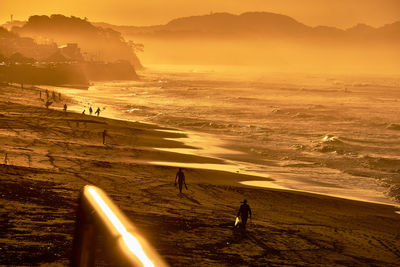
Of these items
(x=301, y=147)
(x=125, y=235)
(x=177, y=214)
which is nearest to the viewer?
(x=125, y=235)

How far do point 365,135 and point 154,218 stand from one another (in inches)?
1776

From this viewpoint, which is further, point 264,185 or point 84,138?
point 84,138

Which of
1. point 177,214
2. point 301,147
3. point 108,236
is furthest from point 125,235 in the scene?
Result: point 301,147

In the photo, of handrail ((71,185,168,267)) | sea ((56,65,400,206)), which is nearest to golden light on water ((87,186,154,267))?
handrail ((71,185,168,267))

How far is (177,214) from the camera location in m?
17.2

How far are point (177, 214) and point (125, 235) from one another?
52.6 feet

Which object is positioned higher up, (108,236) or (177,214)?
(108,236)

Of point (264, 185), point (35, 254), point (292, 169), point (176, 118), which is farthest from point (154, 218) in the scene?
point (176, 118)

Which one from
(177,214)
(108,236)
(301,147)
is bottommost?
(177,214)

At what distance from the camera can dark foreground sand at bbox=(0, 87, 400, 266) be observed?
42.1 ft

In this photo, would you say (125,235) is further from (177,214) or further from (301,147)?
(301,147)

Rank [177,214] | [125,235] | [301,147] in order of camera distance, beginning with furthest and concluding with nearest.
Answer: [301,147] < [177,214] < [125,235]

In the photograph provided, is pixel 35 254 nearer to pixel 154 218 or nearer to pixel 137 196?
pixel 154 218

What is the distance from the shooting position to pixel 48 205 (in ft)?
50.4
